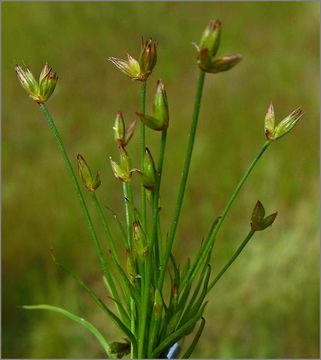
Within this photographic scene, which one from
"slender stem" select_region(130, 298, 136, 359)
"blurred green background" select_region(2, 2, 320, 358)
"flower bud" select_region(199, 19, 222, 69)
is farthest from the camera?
"blurred green background" select_region(2, 2, 320, 358)

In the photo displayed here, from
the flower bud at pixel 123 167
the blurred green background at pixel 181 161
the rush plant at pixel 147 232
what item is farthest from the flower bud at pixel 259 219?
the blurred green background at pixel 181 161

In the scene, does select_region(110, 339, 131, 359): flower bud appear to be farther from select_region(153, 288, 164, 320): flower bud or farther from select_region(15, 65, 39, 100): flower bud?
select_region(15, 65, 39, 100): flower bud

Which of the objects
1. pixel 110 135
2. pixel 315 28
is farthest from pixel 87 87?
pixel 315 28

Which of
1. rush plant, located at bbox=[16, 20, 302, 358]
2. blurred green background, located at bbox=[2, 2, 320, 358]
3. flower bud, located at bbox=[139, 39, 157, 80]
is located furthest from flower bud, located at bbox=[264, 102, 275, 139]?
blurred green background, located at bbox=[2, 2, 320, 358]

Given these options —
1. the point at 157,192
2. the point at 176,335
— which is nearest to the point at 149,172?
the point at 157,192

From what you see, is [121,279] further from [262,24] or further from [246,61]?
Answer: [262,24]

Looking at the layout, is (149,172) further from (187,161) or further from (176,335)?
(176,335)
